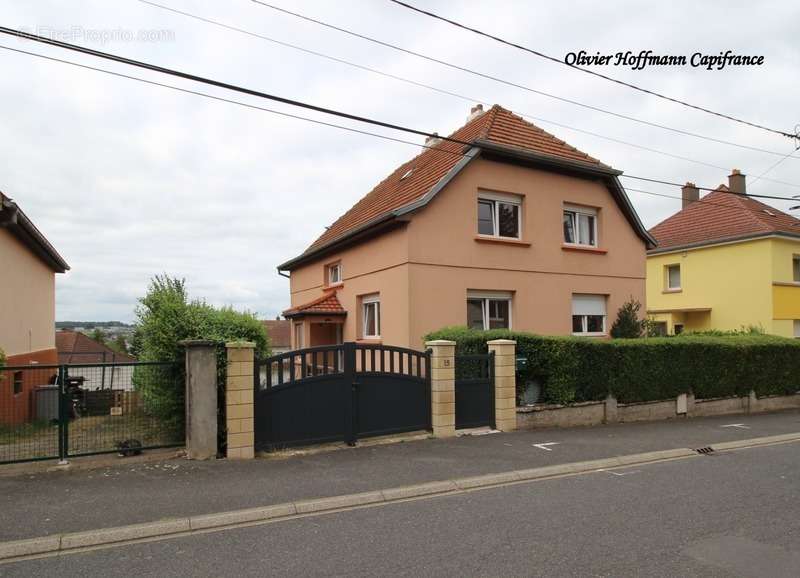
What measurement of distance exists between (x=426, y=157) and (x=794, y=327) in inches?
658

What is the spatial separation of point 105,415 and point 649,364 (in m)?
11.1

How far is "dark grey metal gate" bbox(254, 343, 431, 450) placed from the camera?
838 cm

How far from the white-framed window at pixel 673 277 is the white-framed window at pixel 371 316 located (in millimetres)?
16573

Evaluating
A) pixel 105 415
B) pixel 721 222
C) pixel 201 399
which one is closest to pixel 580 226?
pixel 721 222

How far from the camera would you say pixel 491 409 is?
10.4m

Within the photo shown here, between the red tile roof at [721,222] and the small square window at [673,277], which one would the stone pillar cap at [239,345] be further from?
the small square window at [673,277]

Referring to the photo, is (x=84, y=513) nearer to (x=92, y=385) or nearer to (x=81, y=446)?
(x=81, y=446)

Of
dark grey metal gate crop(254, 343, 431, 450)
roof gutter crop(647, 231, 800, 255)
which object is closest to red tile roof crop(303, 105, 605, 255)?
dark grey metal gate crop(254, 343, 431, 450)

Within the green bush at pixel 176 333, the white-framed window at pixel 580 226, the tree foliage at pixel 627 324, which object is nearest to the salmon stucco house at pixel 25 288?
the green bush at pixel 176 333

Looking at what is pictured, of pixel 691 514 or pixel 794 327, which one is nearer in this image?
pixel 691 514

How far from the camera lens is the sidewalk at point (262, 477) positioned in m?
5.69

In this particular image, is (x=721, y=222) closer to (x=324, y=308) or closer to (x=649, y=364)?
(x=649, y=364)

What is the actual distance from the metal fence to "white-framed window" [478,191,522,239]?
8619mm

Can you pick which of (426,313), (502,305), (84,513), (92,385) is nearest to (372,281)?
(426,313)
